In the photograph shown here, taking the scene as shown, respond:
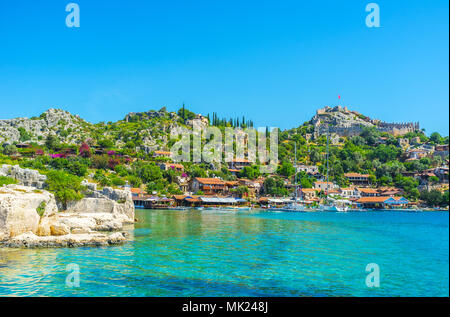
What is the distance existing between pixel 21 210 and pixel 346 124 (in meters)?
115

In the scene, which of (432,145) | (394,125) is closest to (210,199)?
(432,145)

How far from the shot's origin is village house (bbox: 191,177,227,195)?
199ft

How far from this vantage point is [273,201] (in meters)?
57.7

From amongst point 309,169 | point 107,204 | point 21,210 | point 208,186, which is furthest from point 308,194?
point 21,210

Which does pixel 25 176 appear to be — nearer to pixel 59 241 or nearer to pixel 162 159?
pixel 59 241

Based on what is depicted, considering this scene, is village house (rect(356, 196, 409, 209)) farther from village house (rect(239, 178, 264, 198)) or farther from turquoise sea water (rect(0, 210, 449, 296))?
turquoise sea water (rect(0, 210, 449, 296))

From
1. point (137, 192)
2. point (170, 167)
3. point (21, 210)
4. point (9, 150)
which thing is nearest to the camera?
point (21, 210)

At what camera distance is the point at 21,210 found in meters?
15.5

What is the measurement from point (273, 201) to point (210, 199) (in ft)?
36.1

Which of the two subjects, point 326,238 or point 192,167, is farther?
point 192,167

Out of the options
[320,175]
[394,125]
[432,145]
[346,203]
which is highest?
[394,125]

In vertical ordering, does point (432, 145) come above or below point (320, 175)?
above
